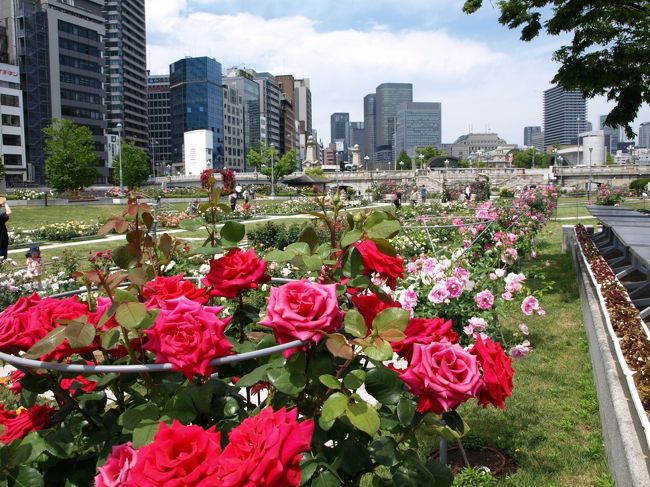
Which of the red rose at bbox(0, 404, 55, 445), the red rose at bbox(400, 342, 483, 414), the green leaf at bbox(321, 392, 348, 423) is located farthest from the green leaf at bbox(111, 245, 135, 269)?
the red rose at bbox(400, 342, 483, 414)

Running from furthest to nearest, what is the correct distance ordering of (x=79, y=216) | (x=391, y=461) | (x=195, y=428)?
(x=79, y=216)
(x=391, y=461)
(x=195, y=428)

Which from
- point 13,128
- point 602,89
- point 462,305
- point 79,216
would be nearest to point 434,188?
point 79,216

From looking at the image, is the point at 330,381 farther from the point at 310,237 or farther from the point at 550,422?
the point at 550,422

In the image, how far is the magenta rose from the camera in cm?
150

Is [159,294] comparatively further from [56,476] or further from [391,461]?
[391,461]

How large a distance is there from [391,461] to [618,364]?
366cm

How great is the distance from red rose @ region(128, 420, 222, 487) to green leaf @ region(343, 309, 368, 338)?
1.59ft

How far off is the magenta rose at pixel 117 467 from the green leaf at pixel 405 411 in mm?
737

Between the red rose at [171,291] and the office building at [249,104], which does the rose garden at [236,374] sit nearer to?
the red rose at [171,291]

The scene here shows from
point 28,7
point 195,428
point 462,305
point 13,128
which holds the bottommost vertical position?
point 462,305

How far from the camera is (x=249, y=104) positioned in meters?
162

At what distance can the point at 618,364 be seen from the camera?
4574 mm

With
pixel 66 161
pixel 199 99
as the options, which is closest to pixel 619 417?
pixel 66 161

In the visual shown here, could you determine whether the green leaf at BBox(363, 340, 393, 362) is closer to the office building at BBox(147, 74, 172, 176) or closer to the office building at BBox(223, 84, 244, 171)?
the office building at BBox(223, 84, 244, 171)
